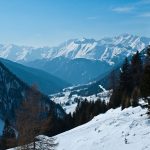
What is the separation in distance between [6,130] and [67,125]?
1898cm

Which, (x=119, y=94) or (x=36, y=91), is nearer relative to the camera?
(x=36, y=91)

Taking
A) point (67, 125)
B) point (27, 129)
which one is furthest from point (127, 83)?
point (27, 129)

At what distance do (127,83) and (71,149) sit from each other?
145 feet

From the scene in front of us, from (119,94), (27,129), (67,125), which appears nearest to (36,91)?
(27,129)

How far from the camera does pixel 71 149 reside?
38.1 metres

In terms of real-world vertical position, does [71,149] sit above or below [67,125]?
above

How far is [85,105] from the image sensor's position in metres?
110

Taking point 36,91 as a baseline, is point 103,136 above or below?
below

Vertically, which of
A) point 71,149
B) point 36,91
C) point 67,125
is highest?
point 36,91

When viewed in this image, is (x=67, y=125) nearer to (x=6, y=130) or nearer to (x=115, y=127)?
(x=6, y=130)

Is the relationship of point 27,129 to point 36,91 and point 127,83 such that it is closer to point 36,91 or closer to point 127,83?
point 36,91

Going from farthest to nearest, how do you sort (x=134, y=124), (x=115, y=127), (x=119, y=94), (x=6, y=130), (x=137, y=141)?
(x=6, y=130) < (x=119, y=94) < (x=115, y=127) < (x=134, y=124) < (x=137, y=141)

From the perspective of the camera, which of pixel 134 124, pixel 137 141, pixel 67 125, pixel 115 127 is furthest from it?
pixel 67 125

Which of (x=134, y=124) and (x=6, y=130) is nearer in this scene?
(x=134, y=124)
